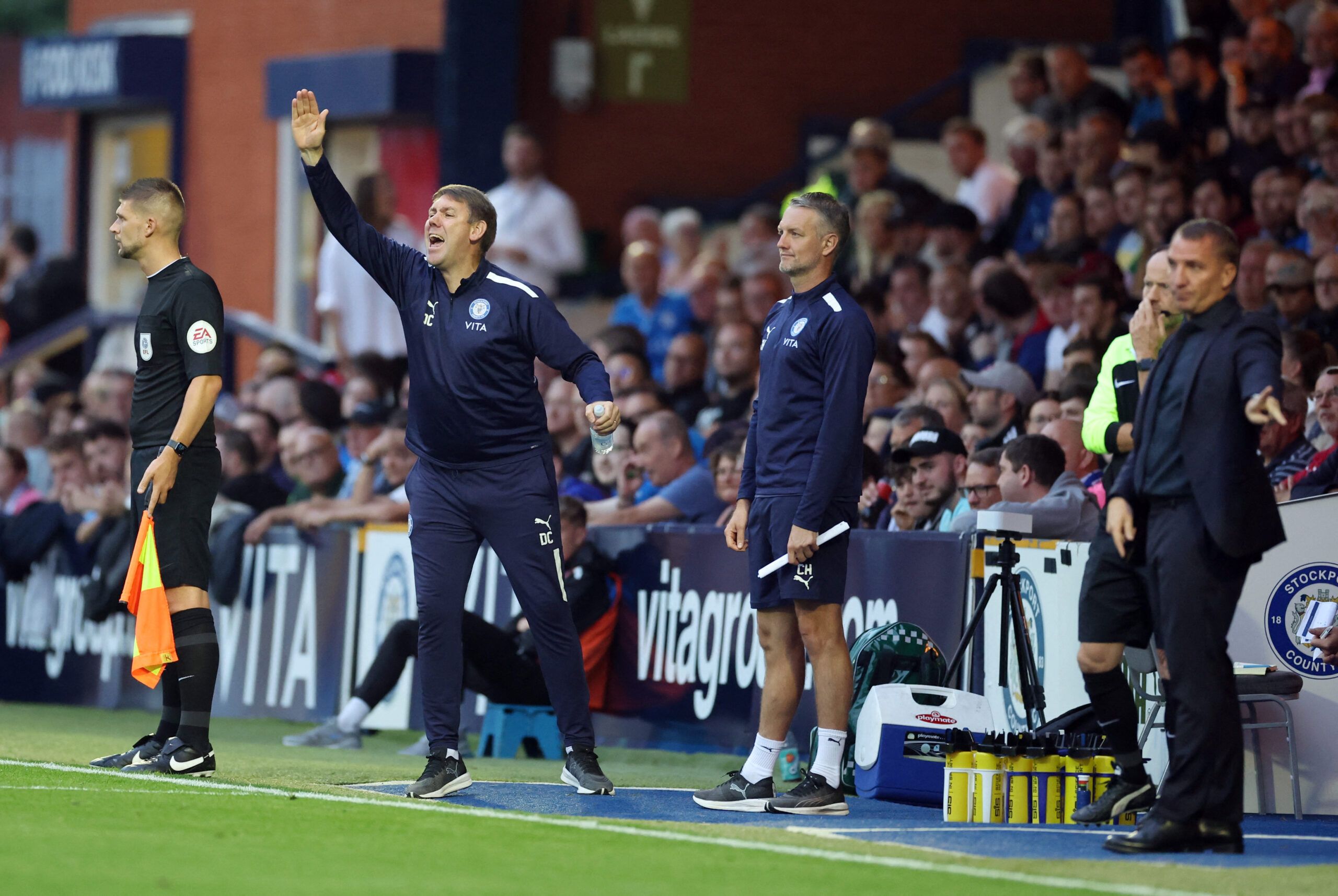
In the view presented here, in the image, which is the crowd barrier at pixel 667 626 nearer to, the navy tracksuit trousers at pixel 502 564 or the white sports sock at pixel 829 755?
the white sports sock at pixel 829 755

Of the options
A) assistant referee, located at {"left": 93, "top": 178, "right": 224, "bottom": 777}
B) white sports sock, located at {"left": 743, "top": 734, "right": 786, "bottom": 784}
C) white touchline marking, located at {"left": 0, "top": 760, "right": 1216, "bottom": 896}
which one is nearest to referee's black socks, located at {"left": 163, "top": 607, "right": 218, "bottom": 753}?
assistant referee, located at {"left": 93, "top": 178, "right": 224, "bottom": 777}

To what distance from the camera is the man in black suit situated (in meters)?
7.20

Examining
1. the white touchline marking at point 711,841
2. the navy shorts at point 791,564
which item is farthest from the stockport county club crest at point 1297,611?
the white touchline marking at point 711,841

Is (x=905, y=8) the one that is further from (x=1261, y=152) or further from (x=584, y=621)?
(x=584, y=621)

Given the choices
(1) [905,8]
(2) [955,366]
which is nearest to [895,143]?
(1) [905,8]

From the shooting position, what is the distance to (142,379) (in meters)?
9.19

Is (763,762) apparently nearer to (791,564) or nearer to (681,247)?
(791,564)

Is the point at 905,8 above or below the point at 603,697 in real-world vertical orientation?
above

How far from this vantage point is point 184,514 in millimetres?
9039

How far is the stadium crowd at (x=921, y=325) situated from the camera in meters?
11.4

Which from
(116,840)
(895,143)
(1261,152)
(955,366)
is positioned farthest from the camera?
(895,143)

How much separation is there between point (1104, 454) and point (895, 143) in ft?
36.2

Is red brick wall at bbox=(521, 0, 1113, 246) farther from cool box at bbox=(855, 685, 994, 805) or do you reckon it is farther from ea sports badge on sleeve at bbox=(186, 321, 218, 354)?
cool box at bbox=(855, 685, 994, 805)

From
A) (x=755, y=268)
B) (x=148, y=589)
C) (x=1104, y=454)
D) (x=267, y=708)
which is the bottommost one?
(x=267, y=708)
